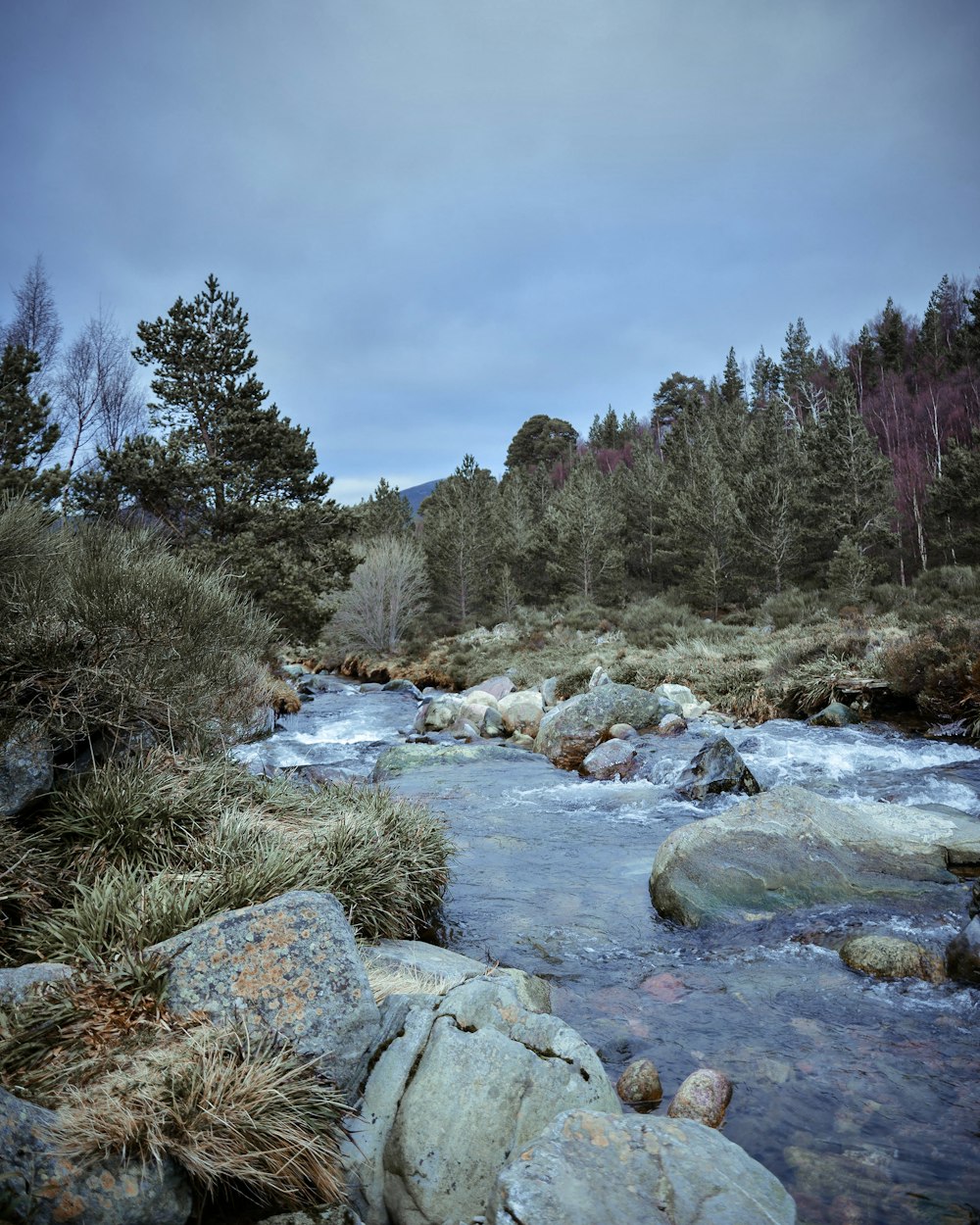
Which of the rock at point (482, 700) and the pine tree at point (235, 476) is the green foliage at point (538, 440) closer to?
the pine tree at point (235, 476)

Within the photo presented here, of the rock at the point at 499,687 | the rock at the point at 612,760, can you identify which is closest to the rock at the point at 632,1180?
the rock at the point at 612,760

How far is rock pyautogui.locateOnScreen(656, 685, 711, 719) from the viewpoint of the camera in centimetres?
1472

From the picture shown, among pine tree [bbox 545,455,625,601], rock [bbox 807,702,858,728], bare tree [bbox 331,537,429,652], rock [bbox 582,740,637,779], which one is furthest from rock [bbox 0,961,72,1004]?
pine tree [bbox 545,455,625,601]

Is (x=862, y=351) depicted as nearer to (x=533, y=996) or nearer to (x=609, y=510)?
(x=609, y=510)

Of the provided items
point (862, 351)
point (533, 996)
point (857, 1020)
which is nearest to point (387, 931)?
point (533, 996)

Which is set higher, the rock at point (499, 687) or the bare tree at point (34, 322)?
the bare tree at point (34, 322)

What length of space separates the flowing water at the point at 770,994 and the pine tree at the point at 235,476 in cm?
1217

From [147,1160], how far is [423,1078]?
3.52 feet

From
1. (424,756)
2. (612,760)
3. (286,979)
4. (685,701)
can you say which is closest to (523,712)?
(685,701)

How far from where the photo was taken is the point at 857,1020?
13.6 ft

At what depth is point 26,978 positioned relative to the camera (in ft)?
10.3

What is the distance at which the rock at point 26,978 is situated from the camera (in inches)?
119

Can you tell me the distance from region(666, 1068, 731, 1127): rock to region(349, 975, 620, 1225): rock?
0.54 metres

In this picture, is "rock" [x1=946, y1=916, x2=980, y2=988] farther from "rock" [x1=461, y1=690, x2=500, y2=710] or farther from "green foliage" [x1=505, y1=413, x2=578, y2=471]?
"green foliage" [x1=505, y1=413, x2=578, y2=471]
